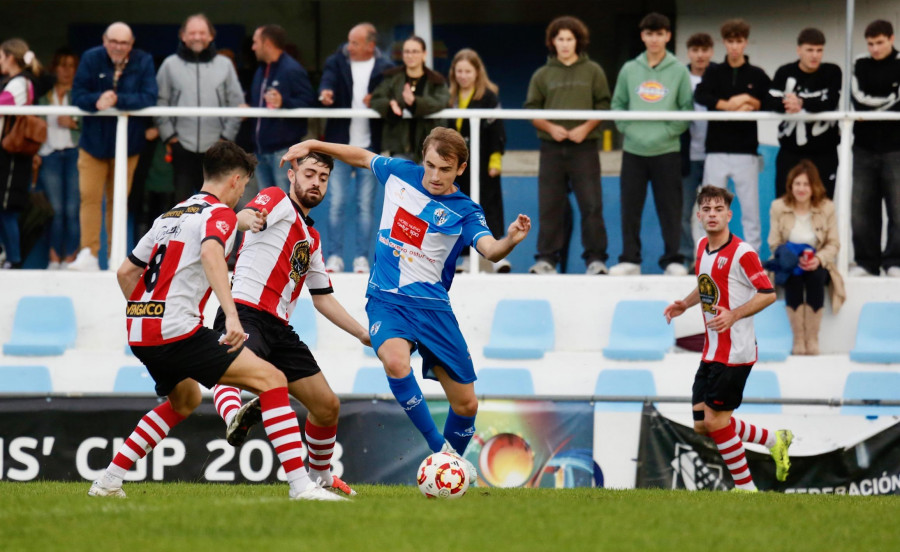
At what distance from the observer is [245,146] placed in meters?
12.1

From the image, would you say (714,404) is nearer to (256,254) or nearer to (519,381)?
(519,381)

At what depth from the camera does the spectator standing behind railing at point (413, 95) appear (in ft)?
38.9

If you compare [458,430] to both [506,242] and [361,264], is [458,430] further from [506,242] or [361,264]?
[361,264]

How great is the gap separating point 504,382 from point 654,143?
2712 millimetres

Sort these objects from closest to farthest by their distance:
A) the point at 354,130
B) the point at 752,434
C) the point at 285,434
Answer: the point at 285,434 < the point at 752,434 < the point at 354,130

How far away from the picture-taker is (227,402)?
786cm

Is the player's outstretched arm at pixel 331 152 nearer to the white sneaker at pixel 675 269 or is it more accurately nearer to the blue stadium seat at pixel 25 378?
the white sneaker at pixel 675 269

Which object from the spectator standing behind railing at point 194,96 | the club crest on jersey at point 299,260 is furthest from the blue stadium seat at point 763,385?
the spectator standing behind railing at point 194,96

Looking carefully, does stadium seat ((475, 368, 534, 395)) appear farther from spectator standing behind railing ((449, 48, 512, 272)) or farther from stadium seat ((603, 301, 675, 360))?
spectator standing behind railing ((449, 48, 512, 272))

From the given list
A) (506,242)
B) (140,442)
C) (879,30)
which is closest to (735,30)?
(879,30)

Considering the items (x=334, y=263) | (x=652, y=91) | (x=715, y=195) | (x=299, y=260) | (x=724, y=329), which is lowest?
(x=724, y=329)

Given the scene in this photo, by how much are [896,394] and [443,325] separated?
17.6 feet

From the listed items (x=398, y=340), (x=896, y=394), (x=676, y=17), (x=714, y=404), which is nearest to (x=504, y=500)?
(x=398, y=340)

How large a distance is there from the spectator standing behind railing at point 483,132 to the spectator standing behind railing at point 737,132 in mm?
1989
